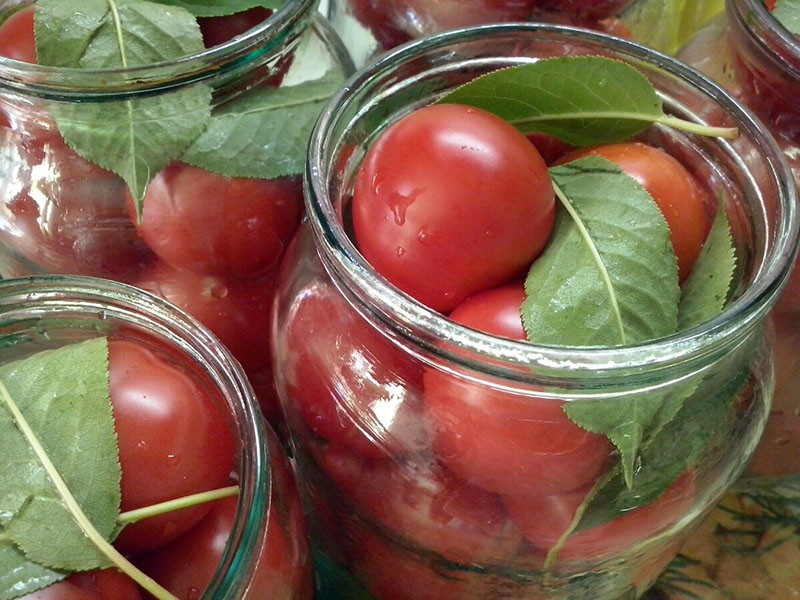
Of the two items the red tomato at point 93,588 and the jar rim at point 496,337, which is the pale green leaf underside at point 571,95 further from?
the red tomato at point 93,588

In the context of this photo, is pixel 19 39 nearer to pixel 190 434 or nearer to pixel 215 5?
pixel 215 5

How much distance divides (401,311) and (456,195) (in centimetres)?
6

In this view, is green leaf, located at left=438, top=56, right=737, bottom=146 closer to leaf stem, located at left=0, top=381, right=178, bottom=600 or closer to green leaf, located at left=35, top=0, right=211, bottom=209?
green leaf, located at left=35, top=0, right=211, bottom=209

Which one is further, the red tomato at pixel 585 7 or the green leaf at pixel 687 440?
the red tomato at pixel 585 7

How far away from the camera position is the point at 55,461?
302 mm

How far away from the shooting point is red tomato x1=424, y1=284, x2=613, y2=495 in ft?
1.05

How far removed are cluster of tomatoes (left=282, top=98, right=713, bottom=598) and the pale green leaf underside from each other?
4 cm

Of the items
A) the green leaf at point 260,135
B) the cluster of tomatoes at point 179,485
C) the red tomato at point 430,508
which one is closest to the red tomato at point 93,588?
the cluster of tomatoes at point 179,485

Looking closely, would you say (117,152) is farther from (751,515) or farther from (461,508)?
(751,515)

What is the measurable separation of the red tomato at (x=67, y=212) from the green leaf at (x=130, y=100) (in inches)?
0.7

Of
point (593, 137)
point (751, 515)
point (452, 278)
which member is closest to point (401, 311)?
point (452, 278)

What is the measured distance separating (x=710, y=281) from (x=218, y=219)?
0.78ft

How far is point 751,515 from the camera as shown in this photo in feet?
1.78

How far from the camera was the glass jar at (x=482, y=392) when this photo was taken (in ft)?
1.03
